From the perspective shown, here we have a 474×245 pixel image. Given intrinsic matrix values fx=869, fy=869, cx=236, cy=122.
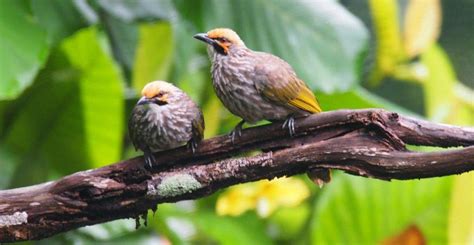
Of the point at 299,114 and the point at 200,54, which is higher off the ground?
the point at 200,54

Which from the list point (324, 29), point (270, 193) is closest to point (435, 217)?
point (270, 193)

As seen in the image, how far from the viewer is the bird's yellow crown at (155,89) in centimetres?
124

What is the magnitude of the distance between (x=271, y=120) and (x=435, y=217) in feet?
2.72

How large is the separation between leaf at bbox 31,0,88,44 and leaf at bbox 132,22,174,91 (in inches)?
5.7

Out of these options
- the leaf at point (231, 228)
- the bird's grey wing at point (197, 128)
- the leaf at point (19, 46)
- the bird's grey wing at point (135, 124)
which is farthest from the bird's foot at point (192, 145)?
the leaf at point (231, 228)

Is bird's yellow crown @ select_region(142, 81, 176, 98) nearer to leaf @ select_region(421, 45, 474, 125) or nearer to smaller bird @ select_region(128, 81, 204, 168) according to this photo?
smaller bird @ select_region(128, 81, 204, 168)

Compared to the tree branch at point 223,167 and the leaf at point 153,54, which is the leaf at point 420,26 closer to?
the leaf at point 153,54

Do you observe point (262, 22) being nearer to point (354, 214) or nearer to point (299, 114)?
point (354, 214)

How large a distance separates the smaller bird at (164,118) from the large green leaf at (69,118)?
28.2 inches

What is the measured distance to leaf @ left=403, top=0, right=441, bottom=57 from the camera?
1.94 m

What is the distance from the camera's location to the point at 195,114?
1.28 metres

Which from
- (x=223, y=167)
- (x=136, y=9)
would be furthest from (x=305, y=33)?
(x=223, y=167)

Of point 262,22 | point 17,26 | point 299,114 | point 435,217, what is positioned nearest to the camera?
point 299,114

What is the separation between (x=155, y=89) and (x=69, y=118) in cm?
82
